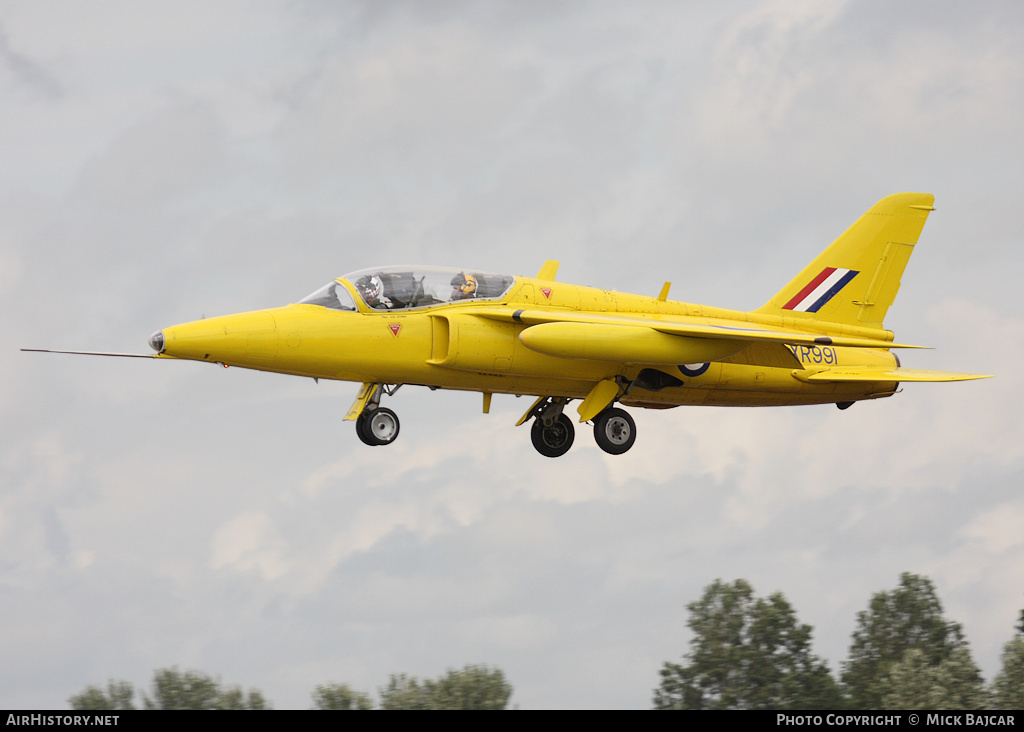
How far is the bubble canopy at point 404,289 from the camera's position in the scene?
65.9 ft

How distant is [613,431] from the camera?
22.0 meters

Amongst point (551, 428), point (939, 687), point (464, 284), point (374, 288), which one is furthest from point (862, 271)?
point (939, 687)

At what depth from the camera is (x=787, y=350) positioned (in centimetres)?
2212

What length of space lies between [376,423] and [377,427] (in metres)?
0.07

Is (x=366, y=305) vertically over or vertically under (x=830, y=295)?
under

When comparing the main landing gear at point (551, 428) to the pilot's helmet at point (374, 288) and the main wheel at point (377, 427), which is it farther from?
the pilot's helmet at point (374, 288)

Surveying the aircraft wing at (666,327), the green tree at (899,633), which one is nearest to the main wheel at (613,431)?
the aircraft wing at (666,327)

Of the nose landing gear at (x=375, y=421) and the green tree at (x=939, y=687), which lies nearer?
the nose landing gear at (x=375, y=421)

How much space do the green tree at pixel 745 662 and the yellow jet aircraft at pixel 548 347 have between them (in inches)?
1240

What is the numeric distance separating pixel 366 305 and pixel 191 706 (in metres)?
23.6

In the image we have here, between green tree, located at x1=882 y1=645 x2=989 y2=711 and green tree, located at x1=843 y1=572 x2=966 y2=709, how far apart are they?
1009cm
